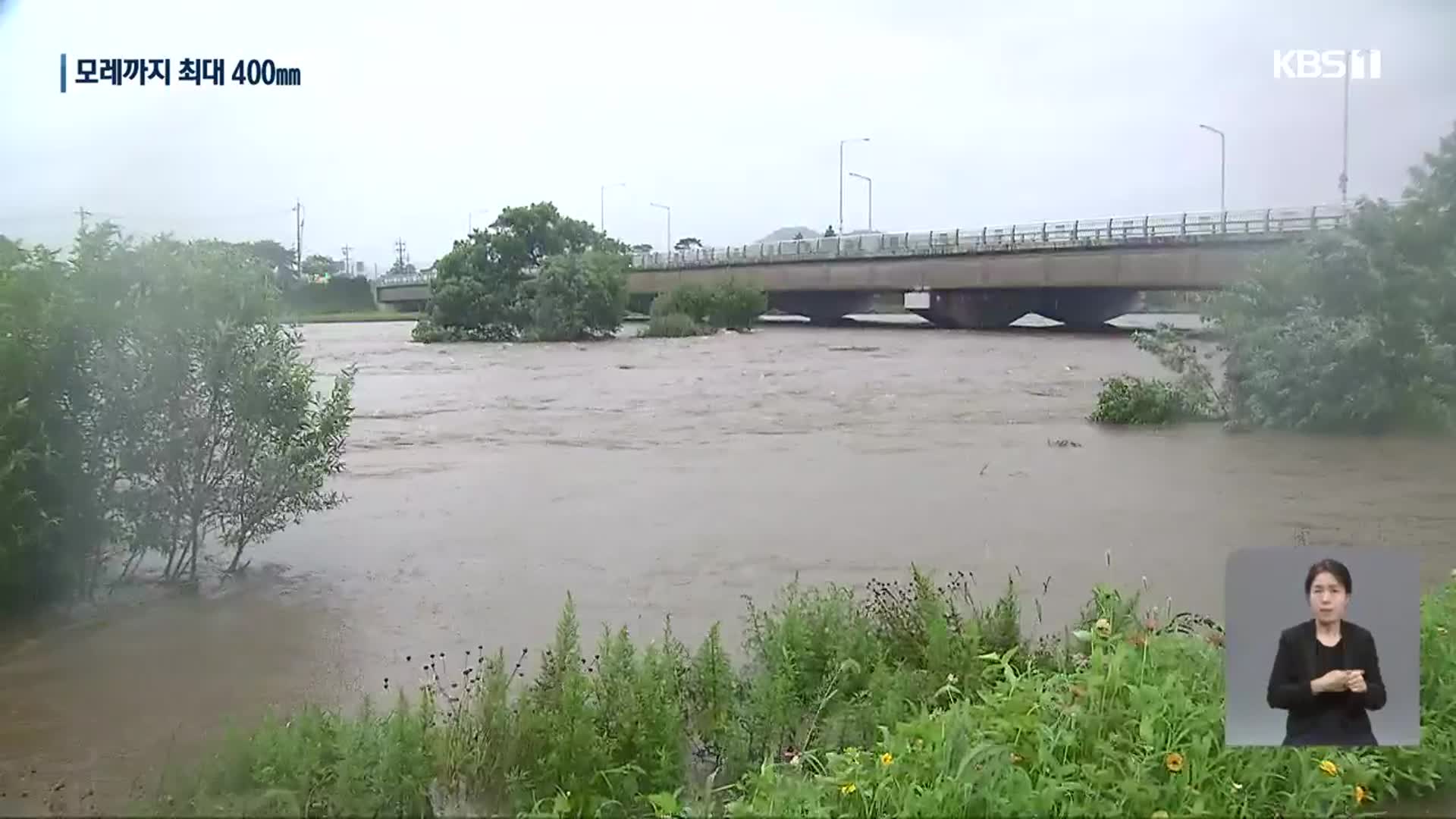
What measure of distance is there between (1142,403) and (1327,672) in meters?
4.33

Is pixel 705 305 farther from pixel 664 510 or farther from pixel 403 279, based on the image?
pixel 403 279

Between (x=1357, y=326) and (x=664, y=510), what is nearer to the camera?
(x=664, y=510)

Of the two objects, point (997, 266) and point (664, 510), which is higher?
point (997, 266)

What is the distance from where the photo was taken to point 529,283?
235 inches

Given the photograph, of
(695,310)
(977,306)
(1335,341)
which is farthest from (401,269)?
(1335,341)

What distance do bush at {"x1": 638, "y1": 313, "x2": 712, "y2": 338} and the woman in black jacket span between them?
4014mm

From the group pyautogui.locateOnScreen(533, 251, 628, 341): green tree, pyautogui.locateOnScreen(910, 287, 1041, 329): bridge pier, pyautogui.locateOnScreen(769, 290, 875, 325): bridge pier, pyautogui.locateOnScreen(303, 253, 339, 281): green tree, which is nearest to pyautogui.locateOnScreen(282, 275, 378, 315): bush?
pyautogui.locateOnScreen(303, 253, 339, 281): green tree

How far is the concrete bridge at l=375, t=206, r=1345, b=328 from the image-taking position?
5906 millimetres

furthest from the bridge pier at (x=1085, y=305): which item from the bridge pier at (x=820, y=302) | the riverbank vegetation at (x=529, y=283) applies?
Answer: the riverbank vegetation at (x=529, y=283)

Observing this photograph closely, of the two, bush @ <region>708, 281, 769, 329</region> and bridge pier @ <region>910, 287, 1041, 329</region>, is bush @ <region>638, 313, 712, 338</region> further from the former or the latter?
bridge pier @ <region>910, 287, 1041, 329</region>

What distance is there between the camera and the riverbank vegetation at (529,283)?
543 cm

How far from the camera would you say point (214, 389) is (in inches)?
200

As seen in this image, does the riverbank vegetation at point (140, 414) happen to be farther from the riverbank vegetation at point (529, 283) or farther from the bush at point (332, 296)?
the riverbank vegetation at point (529, 283)

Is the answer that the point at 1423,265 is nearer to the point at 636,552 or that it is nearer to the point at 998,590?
the point at 998,590
